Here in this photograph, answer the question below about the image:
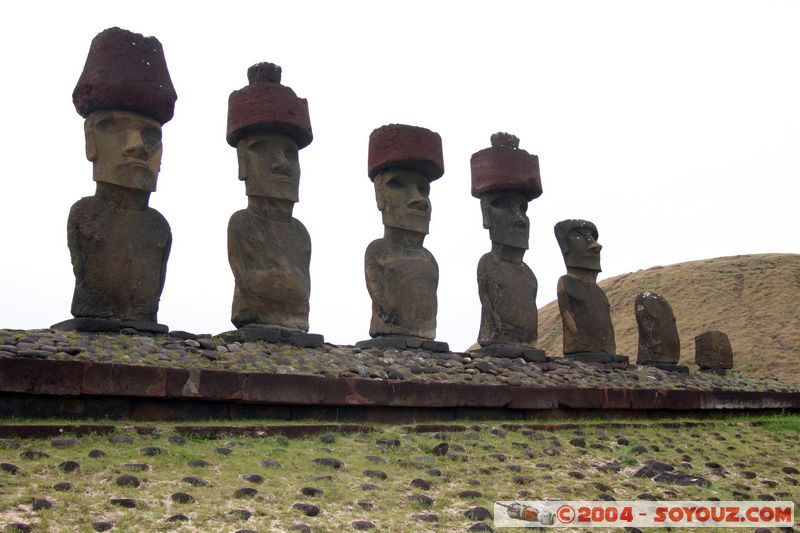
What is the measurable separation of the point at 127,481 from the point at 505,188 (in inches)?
347

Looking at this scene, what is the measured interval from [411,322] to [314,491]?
18.9 feet

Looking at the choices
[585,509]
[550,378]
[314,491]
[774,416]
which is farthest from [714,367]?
[314,491]

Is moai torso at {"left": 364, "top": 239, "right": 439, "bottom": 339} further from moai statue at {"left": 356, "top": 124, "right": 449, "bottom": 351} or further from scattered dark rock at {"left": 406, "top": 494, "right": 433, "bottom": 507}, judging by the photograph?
scattered dark rock at {"left": 406, "top": 494, "right": 433, "bottom": 507}

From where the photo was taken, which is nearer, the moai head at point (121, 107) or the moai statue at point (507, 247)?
the moai head at point (121, 107)

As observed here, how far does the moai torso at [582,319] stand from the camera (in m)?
12.9

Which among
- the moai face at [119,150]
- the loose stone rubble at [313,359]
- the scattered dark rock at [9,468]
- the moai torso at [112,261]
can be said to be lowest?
the scattered dark rock at [9,468]

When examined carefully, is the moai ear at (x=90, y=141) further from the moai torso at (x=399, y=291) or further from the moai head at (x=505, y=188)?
the moai head at (x=505, y=188)

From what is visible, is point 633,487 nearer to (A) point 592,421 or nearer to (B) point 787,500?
(B) point 787,500

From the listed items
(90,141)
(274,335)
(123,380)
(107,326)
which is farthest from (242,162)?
(123,380)

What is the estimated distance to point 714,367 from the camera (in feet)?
54.3

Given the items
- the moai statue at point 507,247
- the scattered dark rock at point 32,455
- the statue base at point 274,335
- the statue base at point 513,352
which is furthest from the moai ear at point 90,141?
the moai statue at point 507,247

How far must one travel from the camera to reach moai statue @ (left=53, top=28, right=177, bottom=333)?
8.16m

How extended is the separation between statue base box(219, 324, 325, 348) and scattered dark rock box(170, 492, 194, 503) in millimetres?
4197

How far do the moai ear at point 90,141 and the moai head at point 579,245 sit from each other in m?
7.55
